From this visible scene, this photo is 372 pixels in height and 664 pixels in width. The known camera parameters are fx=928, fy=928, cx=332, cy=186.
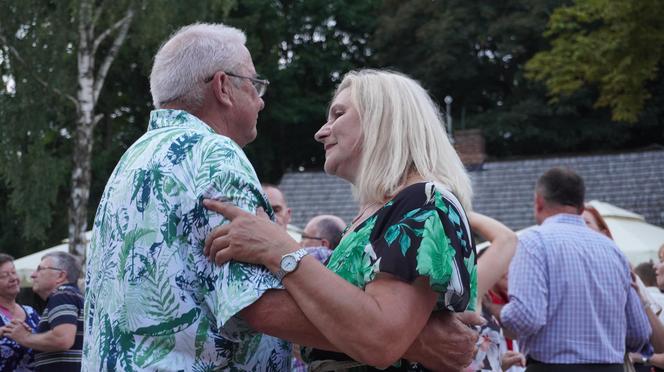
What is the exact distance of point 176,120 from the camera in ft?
8.72

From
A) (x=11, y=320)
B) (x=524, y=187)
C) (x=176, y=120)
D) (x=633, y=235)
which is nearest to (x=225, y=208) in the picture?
(x=176, y=120)

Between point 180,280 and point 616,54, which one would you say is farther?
point 616,54

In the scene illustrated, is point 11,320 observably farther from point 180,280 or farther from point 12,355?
point 180,280

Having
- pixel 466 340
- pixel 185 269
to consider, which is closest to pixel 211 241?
pixel 185 269

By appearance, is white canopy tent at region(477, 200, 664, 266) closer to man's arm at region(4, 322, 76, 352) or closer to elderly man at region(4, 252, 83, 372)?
elderly man at region(4, 252, 83, 372)

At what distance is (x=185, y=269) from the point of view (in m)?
2.43

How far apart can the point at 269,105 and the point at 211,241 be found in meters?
34.4

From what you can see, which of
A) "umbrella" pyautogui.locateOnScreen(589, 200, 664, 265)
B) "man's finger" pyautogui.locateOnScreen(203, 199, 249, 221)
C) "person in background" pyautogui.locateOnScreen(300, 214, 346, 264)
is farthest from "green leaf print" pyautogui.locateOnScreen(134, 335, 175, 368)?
"umbrella" pyautogui.locateOnScreen(589, 200, 664, 265)

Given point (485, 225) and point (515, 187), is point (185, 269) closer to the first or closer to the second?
point (485, 225)

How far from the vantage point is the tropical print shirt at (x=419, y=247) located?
7.64 feet

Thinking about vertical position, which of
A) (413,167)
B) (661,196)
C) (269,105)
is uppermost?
(413,167)

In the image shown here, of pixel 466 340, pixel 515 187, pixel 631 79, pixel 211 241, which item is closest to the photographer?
pixel 211 241

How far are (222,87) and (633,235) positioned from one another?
1035 cm

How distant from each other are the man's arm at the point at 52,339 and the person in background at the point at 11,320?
12 cm
